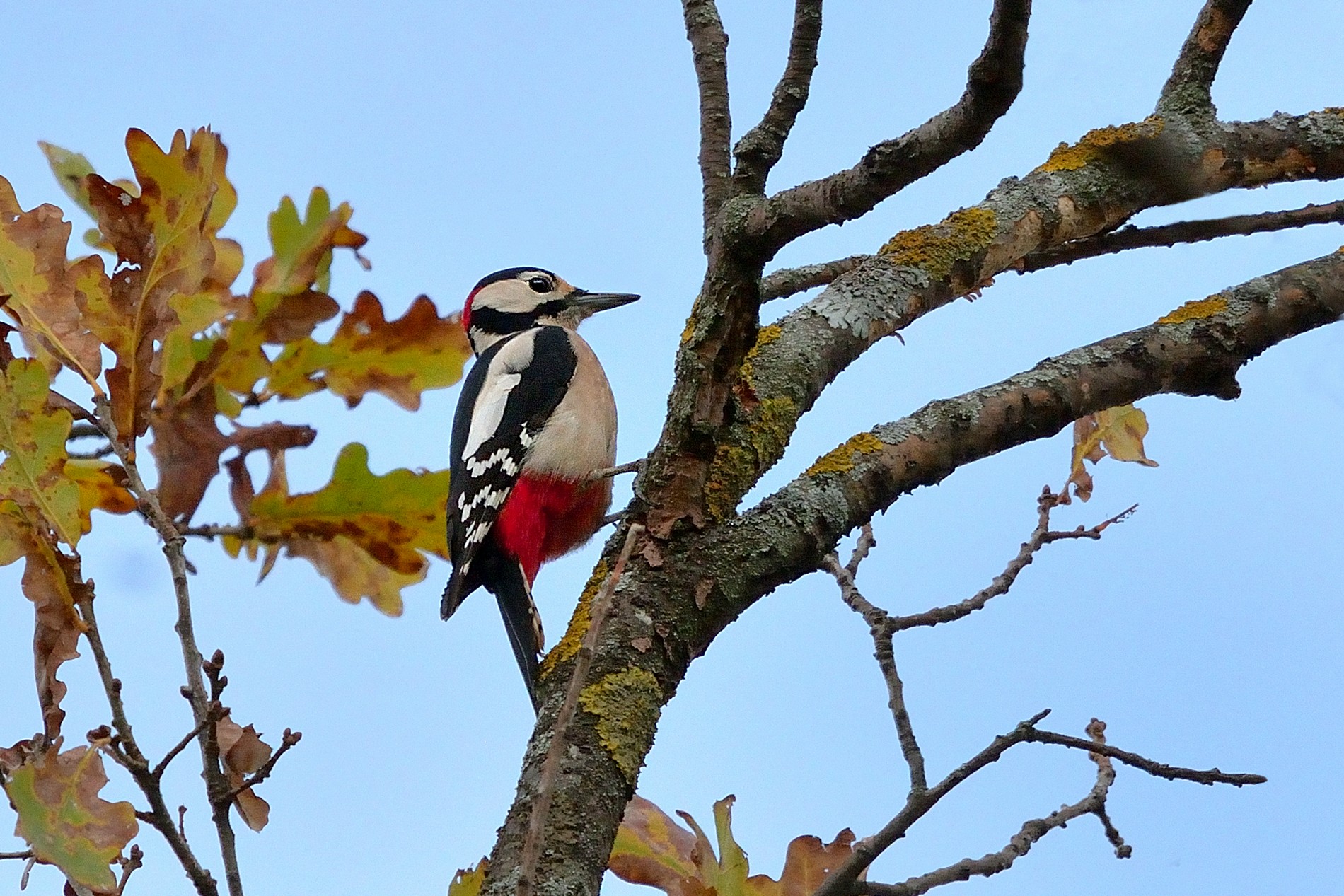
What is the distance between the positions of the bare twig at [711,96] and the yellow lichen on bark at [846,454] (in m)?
0.42

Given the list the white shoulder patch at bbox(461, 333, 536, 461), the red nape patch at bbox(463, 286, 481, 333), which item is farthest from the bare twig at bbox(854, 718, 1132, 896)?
the red nape patch at bbox(463, 286, 481, 333)

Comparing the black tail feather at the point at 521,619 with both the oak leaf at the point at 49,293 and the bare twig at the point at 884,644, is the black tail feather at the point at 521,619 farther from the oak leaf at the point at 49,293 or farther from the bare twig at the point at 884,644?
the oak leaf at the point at 49,293

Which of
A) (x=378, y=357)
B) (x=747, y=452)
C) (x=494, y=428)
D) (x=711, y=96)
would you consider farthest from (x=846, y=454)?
(x=494, y=428)

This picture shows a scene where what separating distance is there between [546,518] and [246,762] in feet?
7.11

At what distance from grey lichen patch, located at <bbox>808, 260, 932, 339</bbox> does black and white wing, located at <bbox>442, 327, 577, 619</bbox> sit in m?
1.36

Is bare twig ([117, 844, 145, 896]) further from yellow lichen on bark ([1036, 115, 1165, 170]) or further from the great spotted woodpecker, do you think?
yellow lichen on bark ([1036, 115, 1165, 170])

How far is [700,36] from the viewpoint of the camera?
2.30 m

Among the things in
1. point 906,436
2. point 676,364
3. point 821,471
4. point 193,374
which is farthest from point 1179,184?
point 193,374

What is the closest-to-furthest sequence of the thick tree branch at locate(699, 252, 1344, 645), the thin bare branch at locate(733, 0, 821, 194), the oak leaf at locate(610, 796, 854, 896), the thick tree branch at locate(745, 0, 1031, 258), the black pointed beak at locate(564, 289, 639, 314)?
1. the thick tree branch at locate(745, 0, 1031, 258)
2. the thin bare branch at locate(733, 0, 821, 194)
3. the oak leaf at locate(610, 796, 854, 896)
4. the thick tree branch at locate(699, 252, 1344, 645)
5. the black pointed beak at locate(564, 289, 639, 314)

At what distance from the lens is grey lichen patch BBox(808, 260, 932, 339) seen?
2.37 metres

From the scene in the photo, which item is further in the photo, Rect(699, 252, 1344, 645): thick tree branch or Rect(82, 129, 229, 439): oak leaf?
Rect(699, 252, 1344, 645): thick tree branch

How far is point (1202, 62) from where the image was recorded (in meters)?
2.73

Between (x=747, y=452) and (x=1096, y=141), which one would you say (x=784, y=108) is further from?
(x=1096, y=141)

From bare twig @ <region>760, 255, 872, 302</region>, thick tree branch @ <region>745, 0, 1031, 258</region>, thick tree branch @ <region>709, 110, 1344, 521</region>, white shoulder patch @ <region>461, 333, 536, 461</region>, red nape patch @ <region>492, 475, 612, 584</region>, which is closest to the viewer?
thick tree branch @ <region>745, 0, 1031, 258</region>
